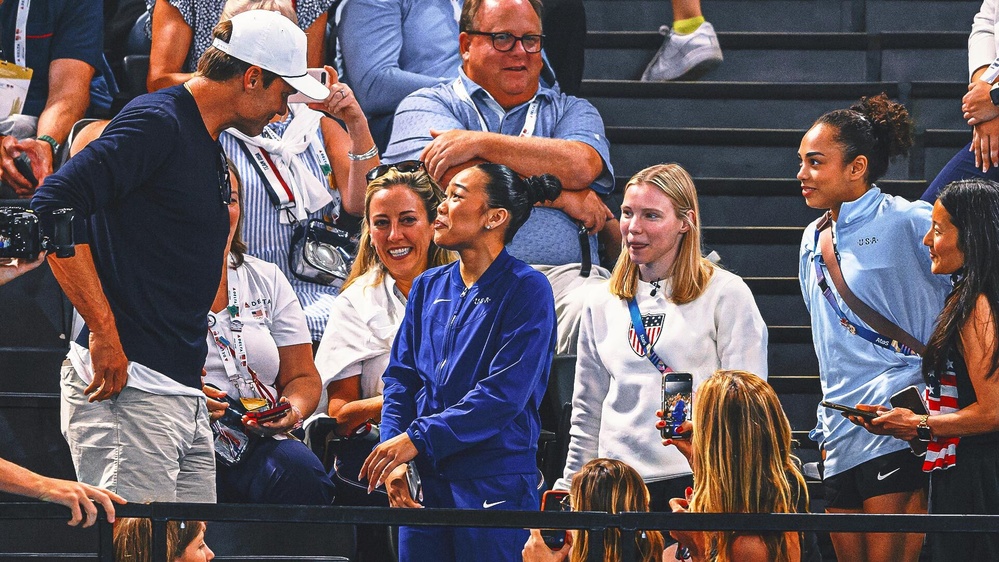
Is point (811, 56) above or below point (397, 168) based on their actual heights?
above

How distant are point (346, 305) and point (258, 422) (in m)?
0.62

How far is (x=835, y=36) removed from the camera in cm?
681

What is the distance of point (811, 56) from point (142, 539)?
457 cm

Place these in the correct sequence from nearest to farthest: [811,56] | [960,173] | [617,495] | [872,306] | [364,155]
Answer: [617,495] → [872,306] → [960,173] → [364,155] → [811,56]

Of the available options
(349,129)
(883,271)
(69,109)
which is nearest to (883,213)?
(883,271)

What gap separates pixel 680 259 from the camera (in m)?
4.30

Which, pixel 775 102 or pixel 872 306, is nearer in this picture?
pixel 872 306

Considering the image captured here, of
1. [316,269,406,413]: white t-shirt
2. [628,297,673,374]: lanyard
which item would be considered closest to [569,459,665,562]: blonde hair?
[628,297,673,374]: lanyard

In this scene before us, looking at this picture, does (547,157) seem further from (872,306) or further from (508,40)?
(872,306)

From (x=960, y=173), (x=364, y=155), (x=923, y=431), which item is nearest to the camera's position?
(x=923, y=431)

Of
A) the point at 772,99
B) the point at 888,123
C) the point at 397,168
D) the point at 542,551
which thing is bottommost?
the point at 542,551

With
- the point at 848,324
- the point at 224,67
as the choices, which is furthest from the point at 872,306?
the point at 224,67

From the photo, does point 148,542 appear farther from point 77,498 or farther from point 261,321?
point 261,321

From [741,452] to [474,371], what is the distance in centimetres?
81
